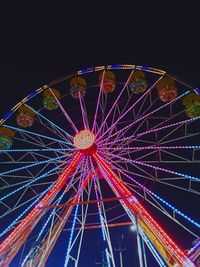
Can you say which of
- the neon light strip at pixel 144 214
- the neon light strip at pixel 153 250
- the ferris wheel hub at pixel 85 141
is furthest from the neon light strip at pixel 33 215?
the neon light strip at pixel 153 250

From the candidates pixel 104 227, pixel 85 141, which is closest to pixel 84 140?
pixel 85 141

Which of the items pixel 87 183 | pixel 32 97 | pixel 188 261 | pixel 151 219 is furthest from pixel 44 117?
pixel 188 261

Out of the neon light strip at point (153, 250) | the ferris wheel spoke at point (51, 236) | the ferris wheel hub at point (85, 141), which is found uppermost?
the ferris wheel hub at point (85, 141)

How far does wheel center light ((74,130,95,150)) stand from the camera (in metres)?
10.9

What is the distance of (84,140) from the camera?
36.1 ft

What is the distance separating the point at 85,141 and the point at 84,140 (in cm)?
6

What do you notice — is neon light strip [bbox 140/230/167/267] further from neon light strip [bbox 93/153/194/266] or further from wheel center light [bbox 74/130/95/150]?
wheel center light [bbox 74/130/95/150]

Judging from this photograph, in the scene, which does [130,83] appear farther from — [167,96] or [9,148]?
[9,148]

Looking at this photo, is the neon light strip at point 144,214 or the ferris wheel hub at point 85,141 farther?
the ferris wheel hub at point 85,141

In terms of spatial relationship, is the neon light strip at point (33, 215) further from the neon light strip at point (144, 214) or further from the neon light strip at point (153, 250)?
the neon light strip at point (153, 250)

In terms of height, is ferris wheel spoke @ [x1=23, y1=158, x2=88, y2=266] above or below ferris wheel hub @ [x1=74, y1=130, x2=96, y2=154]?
below

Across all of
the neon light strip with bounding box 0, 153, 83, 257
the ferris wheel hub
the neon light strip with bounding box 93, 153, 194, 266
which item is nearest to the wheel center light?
the ferris wheel hub

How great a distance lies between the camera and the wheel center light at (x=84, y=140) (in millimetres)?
10867

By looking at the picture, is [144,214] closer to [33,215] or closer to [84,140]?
[33,215]
